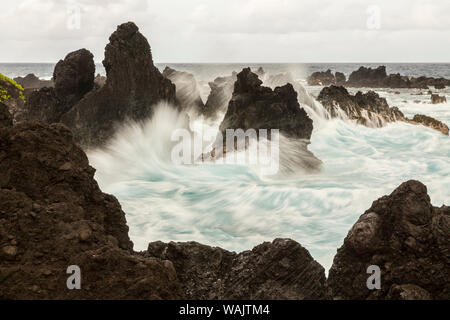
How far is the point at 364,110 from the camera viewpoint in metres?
25.3

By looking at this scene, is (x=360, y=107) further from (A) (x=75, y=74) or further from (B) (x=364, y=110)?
(A) (x=75, y=74)

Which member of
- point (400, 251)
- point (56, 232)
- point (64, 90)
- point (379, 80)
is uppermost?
point (379, 80)

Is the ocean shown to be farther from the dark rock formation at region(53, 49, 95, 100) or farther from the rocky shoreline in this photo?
the rocky shoreline

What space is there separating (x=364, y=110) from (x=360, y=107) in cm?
35

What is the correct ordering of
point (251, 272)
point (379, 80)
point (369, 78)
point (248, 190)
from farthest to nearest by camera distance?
1. point (369, 78)
2. point (379, 80)
3. point (248, 190)
4. point (251, 272)

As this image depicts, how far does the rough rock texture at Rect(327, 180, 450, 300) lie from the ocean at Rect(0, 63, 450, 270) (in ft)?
12.1

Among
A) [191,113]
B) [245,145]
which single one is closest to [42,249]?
[245,145]

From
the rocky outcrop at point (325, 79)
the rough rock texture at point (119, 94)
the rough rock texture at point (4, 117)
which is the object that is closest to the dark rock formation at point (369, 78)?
the rocky outcrop at point (325, 79)

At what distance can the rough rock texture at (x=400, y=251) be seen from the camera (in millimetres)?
4184

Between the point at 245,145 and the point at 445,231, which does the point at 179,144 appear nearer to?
the point at 245,145

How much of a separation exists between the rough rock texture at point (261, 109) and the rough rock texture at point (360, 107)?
8386mm

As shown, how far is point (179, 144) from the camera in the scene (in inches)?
658

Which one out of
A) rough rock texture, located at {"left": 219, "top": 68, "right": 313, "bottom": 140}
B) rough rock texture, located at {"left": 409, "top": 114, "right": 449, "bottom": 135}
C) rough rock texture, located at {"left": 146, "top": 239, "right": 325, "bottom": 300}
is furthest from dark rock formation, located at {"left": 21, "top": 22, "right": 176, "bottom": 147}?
rough rock texture, located at {"left": 409, "top": 114, "right": 449, "bottom": 135}

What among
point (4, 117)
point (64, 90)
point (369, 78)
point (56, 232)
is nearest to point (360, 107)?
point (64, 90)
